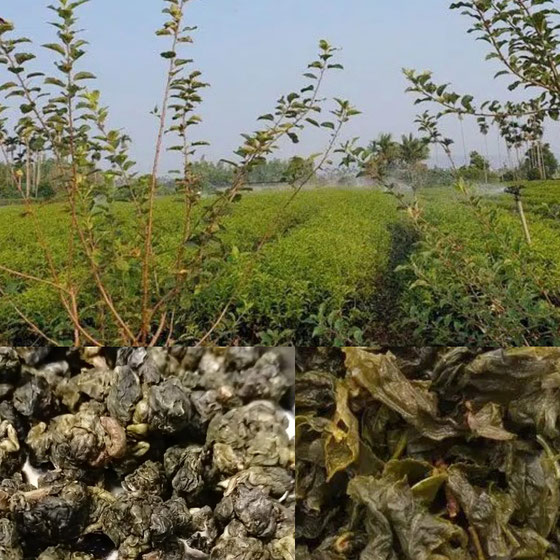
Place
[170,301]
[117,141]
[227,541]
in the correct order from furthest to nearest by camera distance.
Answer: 1. [170,301]
2. [117,141]
3. [227,541]

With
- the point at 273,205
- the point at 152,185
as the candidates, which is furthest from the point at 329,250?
the point at 273,205

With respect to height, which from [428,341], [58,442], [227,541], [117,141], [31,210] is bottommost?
[428,341]

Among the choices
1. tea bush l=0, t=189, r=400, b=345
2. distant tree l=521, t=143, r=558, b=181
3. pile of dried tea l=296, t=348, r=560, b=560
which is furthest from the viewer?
distant tree l=521, t=143, r=558, b=181

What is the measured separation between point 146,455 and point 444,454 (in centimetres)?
43

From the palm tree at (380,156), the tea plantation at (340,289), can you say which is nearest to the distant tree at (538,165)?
the tea plantation at (340,289)

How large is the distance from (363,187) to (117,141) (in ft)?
41.4

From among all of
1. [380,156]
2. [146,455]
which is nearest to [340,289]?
[380,156]

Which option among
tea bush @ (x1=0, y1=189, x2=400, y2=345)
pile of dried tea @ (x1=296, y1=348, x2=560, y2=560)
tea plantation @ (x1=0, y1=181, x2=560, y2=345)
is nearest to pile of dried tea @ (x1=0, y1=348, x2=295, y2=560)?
pile of dried tea @ (x1=296, y1=348, x2=560, y2=560)

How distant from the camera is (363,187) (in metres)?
15.5

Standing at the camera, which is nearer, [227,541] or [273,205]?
[227,541]

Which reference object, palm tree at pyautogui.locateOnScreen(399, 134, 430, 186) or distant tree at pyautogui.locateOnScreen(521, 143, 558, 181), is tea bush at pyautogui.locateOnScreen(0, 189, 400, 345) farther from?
distant tree at pyautogui.locateOnScreen(521, 143, 558, 181)

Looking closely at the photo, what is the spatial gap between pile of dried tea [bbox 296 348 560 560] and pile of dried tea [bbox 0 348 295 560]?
98 mm

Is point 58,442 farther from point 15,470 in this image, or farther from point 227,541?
point 227,541

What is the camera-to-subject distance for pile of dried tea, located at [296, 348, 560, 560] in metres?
1.20
